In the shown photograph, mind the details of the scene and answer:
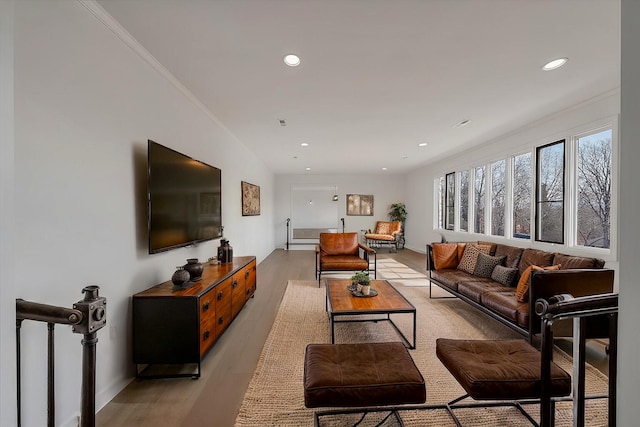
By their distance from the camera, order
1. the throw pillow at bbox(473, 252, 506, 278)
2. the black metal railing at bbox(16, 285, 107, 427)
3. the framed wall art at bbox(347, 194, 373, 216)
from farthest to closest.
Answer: the framed wall art at bbox(347, 194, 373, 216)
the throw pillow at bbox(473, 252, 506, 278)
the black metal railing at bbox(16, 285, 107, 427)

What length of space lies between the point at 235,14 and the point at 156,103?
3.80ft

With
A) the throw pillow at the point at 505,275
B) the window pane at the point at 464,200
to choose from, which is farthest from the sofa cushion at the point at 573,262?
the window pane at the point at 464,200

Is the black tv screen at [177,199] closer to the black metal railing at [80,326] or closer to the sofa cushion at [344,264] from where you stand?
the black metal railing at [80,326]

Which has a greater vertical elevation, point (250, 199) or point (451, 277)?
point (250, 199)

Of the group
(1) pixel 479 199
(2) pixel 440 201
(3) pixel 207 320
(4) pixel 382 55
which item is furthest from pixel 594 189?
(3) pixel 207 320

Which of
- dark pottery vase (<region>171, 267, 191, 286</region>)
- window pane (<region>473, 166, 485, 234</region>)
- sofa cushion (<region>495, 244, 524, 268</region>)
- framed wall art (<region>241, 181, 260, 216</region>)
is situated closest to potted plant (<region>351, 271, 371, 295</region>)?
dark pottery vase (<region>171, 267, 191, 286</region>)

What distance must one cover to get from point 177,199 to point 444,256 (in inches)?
149

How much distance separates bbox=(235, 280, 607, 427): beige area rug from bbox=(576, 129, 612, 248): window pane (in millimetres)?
1568

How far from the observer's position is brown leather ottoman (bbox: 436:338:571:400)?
4.75 feet

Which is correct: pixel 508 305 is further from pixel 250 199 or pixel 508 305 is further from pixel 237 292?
pixel 250 199

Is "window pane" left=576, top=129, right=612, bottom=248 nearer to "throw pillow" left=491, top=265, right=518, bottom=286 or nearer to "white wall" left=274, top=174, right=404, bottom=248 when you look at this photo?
"throw pillow" left=491, top=265, right=518, bottom=286

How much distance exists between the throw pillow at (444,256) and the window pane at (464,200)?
197 cm

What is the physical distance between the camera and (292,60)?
2.30 metres

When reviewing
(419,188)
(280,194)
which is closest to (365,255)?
(419,188)
